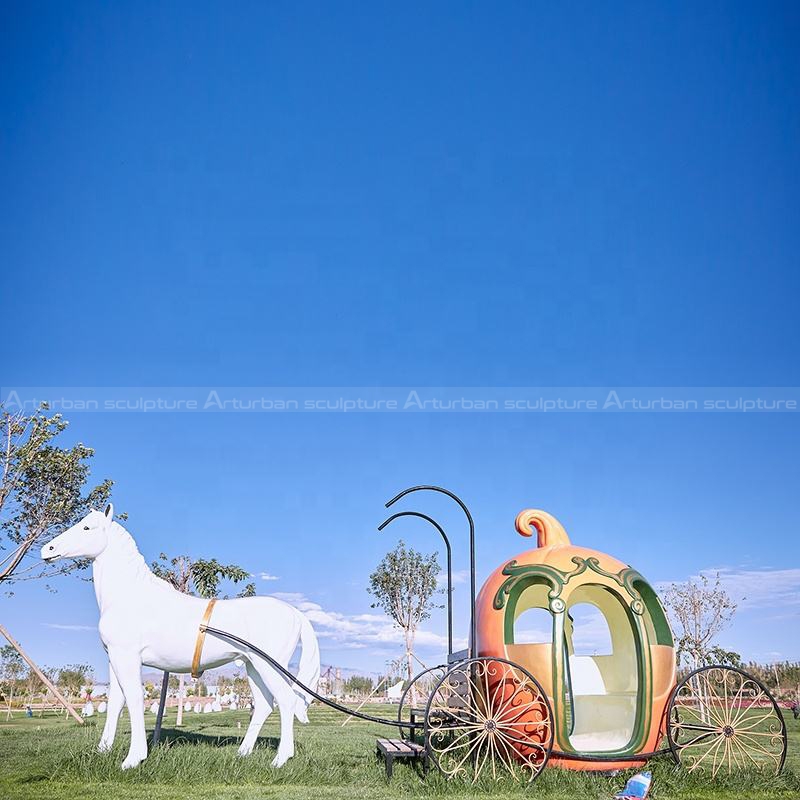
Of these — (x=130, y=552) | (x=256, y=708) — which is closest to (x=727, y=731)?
(x=256, y=708)

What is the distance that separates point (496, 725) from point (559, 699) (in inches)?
31.0

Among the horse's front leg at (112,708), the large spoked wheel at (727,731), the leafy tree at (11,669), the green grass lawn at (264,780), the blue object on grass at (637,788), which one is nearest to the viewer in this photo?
the blue object on grass at (637,788)

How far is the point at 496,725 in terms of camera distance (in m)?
8.37

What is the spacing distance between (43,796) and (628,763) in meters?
6.43

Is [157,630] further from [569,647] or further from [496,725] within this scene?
[569,647]

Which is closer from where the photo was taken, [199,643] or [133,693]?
[133,693]

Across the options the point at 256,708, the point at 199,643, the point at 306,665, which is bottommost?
the point at 256,708

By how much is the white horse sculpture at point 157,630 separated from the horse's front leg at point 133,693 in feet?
0.04

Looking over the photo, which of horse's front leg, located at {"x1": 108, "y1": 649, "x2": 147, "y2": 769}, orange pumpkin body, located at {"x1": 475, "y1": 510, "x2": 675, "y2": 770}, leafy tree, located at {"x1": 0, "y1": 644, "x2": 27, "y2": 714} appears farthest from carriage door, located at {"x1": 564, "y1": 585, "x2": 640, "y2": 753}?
leafy tree, located at {"x1": 0, "y1": 644, "x2": 27, "y2": 714}

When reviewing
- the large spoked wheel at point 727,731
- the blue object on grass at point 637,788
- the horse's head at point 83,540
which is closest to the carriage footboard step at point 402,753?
the blue object on grass at point 637,788

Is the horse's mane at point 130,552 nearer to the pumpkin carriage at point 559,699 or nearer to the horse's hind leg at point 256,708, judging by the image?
the horse's hind leg at point 256,708

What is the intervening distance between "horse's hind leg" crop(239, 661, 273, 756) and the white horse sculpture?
0.04ft

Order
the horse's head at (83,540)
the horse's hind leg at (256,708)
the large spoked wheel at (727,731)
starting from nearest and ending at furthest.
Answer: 1. the large spoked wheel at (727,731)
2. the horse's head at (83,540)
3. the horse's hind leg at (256,708)

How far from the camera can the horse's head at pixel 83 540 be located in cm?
927
